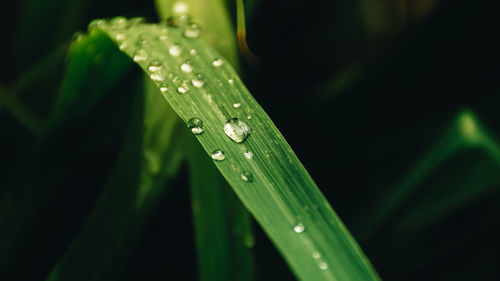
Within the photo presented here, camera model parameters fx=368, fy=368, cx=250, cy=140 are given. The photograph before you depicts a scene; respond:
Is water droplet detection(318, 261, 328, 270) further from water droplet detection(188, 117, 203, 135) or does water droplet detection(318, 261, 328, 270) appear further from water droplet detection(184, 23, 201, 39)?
water droplet detection(184, 23, 201, 39)

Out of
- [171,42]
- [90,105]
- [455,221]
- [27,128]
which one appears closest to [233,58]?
[171,42]

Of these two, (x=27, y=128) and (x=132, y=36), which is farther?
(x=27, y=128)

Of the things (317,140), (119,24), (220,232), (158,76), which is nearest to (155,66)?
(158,76)

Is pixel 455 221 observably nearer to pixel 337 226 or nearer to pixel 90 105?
pixel 337 226

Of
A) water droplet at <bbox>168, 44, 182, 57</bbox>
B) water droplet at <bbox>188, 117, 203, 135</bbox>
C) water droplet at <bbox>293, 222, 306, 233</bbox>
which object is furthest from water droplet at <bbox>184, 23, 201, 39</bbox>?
water droplet at <bbox>293, 222, 306, 233</bbox>

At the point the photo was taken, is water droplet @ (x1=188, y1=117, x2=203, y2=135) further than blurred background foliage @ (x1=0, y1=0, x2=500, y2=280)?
No

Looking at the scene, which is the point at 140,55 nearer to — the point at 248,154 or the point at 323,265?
the point at 248,154

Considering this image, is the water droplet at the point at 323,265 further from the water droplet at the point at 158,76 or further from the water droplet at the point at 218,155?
the water droplet at the point at 158,76

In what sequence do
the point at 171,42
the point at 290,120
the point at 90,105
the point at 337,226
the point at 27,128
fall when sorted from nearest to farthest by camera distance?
the point at 337,226, the point at 171,42, the point at 90,105, the point at 27,128, the point at 290,120
